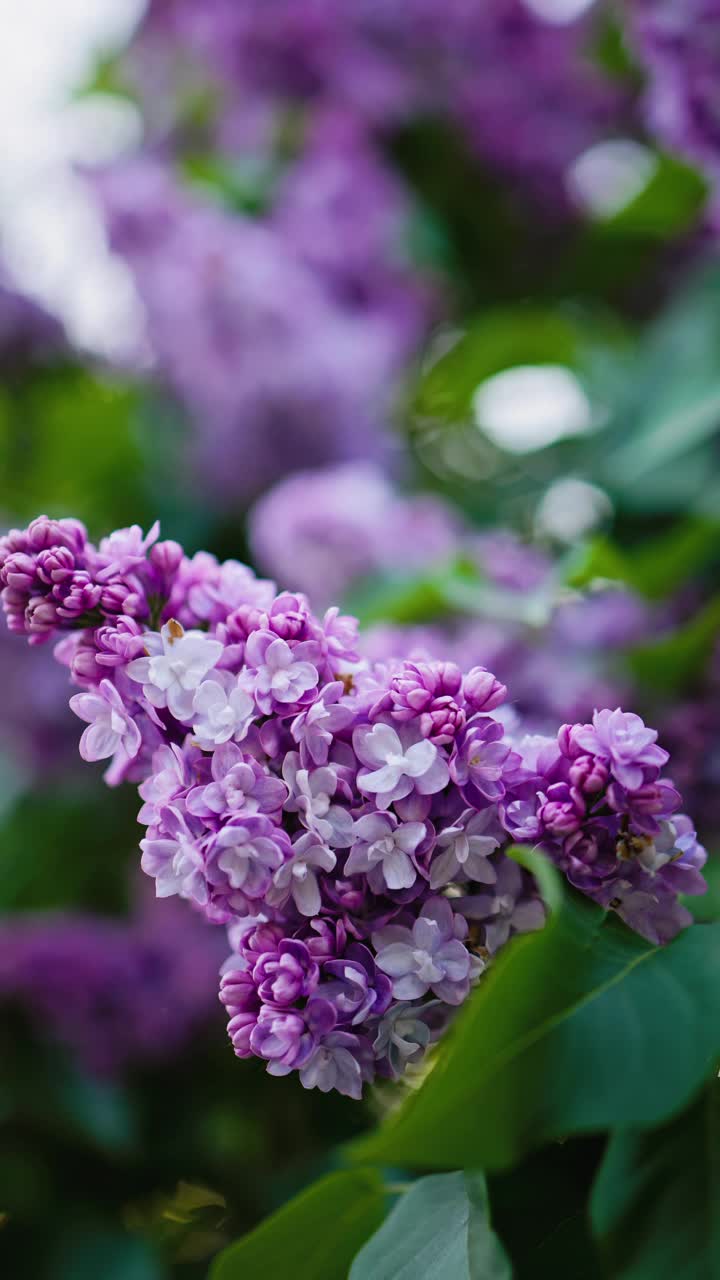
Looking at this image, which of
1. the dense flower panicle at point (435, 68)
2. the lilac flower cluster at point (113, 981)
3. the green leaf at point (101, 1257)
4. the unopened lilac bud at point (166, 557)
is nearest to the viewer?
the unopened lilac bud at point (166, 557)

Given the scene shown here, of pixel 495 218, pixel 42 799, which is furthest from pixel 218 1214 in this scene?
pixel 495 218

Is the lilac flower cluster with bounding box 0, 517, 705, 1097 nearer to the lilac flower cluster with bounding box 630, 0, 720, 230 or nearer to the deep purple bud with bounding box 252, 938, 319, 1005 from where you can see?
the deep purple bud with bounding box 252, 938, 319, 1005

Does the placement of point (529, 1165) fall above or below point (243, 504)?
below

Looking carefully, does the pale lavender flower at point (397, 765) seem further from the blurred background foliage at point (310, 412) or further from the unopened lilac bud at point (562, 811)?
the blurred background foliage at point (310, 412)

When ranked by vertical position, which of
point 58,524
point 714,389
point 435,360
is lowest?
point 58,524

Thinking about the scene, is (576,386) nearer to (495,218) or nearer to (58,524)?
(495,218)

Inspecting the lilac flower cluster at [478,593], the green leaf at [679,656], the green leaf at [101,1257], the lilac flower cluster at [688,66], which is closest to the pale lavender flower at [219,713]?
the lilac flower cluster at [478,593]

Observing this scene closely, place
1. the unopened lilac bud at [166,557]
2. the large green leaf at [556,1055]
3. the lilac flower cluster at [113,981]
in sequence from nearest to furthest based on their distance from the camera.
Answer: the large green leaf at [556,1055] → the unopened lilac bud at [166,557] → the lilac flower cluster at [113,981]
